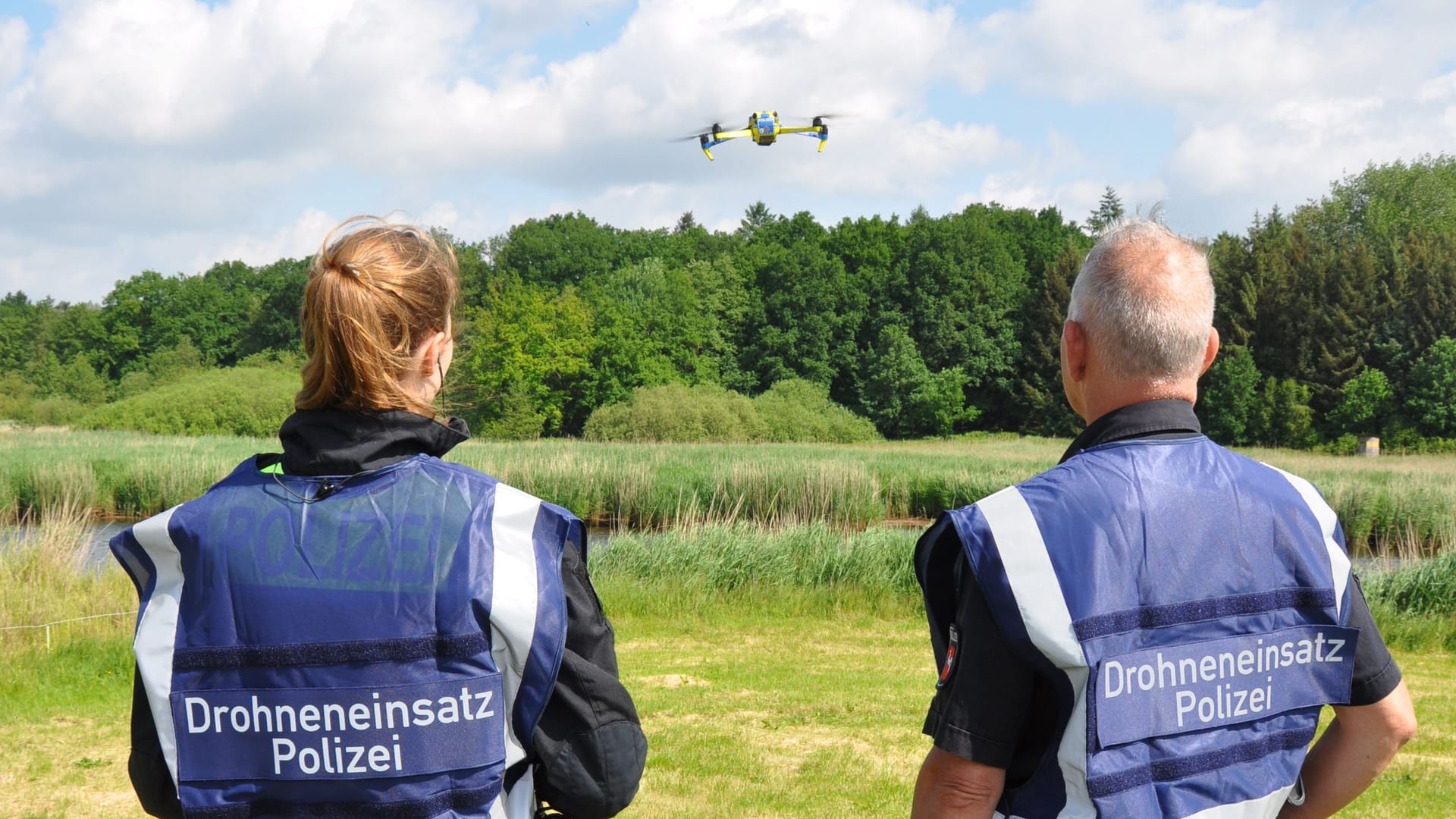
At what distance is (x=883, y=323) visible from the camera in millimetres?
60688

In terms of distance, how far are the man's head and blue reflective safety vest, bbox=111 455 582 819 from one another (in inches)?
36.6

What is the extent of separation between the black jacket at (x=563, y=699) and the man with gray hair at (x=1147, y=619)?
1.59ft

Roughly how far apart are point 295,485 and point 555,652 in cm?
51

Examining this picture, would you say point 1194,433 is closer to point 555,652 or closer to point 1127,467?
point 1127,467

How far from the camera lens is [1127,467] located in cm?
176

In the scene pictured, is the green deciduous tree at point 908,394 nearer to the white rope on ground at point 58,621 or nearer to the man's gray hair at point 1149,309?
the white rope on ground at point 58,621

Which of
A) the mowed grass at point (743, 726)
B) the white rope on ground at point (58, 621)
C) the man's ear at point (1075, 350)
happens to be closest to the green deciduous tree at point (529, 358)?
the white rope on ground at point (58, 621)

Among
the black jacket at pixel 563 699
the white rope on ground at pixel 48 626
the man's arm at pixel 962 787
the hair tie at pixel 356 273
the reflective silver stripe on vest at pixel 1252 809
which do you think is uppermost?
the hair tie at pixel 356 273

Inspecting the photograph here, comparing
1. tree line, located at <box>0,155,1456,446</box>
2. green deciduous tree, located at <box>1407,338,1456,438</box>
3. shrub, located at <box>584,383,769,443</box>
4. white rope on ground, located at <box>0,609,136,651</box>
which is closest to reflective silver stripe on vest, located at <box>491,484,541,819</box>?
white rope on ground, located at <box>0,609,136,651</box>

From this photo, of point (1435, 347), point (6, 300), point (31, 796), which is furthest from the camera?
point (6, 300)

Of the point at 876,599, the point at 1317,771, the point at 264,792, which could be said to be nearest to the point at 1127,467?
the point at 1317,771

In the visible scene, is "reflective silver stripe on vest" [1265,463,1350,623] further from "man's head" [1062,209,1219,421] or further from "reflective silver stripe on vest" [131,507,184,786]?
"reflective silver stripe on vest" [131,507,184,786]

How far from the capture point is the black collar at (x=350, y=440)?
177 centimetres

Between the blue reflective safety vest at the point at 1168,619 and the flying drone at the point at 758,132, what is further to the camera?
the flying drone at the point at 758,132
